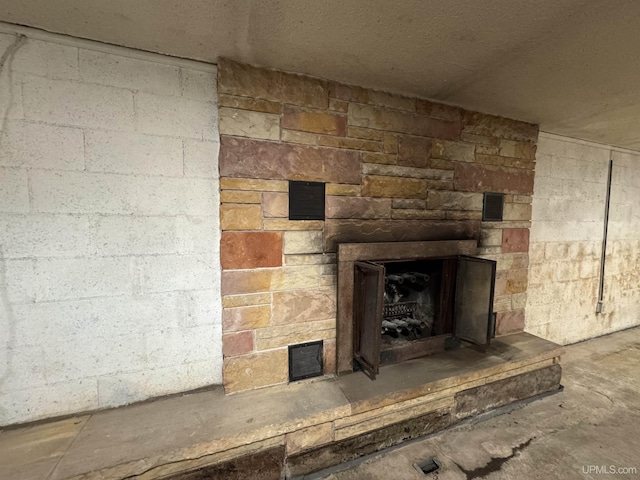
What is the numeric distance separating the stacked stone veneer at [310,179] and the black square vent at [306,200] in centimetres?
4

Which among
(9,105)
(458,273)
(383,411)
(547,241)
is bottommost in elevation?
(383,411)

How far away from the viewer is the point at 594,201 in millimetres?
2896

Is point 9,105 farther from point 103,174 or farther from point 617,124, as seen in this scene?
point 617,124

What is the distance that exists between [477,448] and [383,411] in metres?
0.64

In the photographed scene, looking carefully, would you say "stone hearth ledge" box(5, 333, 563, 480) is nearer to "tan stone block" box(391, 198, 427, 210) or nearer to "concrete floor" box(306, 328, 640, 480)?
"concrete floor" box(306, 328, 640, 480)

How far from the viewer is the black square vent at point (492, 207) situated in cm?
217

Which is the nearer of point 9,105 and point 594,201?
point 9,105

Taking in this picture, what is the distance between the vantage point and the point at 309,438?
1.42m

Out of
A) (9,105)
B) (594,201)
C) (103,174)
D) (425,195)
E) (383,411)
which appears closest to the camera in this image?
(9,105)

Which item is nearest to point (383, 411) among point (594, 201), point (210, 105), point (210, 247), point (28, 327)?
point (210, 247)

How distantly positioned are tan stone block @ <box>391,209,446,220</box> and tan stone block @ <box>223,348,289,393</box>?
3.66 ft

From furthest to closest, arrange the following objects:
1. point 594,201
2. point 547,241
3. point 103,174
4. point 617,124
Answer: point 594,201 → point 547,241 → point 617,124 → point 103,174

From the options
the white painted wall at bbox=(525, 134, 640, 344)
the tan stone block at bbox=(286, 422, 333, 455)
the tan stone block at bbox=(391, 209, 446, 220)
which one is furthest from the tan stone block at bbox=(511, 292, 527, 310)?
the tan stone block at bbox=(286, 422, 333, 455)

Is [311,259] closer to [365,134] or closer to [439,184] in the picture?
[365,134]
